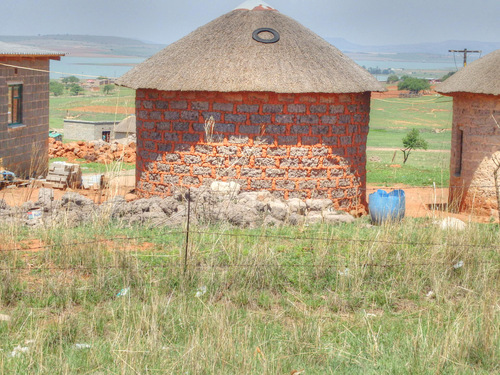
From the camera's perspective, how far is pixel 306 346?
5172mm

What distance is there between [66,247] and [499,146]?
9.23 metres

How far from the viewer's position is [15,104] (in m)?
16.3

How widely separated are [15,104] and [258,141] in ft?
25.1

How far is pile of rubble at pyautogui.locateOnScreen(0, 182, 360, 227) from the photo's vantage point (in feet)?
29.0

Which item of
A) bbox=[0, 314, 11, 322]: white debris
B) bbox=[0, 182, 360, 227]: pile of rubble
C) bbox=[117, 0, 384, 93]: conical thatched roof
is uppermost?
bbox=[117, 0, 384, 93]: conical thatched roof

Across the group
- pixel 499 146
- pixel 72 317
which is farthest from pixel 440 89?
pixel 72 317

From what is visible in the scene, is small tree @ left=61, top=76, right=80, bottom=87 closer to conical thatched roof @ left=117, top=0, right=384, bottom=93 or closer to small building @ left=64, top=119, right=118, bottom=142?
small building @ left=64, top=119, right=118, bottom=142

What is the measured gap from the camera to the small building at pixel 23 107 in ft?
49.8

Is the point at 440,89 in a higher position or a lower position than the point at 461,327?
higher

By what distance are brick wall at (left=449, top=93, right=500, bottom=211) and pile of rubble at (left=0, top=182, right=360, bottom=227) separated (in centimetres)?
391

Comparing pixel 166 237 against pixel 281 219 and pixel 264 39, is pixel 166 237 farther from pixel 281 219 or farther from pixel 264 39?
pixel 264 39

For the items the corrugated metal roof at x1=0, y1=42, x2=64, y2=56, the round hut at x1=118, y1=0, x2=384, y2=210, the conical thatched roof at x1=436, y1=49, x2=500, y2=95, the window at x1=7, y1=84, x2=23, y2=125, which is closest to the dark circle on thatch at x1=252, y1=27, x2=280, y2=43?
the round hut at x1=118, y1=0, x2=384, y2=210

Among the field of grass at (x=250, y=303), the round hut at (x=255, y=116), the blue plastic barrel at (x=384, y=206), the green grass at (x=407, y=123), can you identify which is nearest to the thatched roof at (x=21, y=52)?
the round hut at (x=255, y=116)

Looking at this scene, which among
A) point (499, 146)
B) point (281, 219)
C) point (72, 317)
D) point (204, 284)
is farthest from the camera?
point (499, 146)
